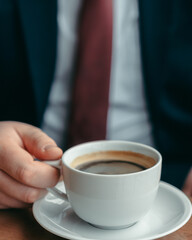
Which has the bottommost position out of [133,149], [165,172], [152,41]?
[165,172]

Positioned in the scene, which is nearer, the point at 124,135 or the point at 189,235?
the point at 189,235

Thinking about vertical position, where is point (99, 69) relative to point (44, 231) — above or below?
above

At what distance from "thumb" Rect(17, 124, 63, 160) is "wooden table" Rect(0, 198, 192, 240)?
0.35 ft

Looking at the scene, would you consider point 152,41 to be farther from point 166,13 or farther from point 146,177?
point 146,177

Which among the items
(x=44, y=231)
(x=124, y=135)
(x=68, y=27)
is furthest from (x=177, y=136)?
(x=44, y=231)

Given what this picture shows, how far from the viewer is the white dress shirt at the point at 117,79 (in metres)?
0.87

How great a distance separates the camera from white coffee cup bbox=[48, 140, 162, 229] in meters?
0.46

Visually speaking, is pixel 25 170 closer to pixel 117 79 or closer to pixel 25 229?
pixel 25 229

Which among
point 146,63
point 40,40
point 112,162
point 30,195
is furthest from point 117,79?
point 30,195

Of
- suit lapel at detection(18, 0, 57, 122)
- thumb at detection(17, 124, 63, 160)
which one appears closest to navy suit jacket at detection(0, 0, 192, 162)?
suit lapel at detection(18, 0, 57, 122)

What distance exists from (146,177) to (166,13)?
0.52m

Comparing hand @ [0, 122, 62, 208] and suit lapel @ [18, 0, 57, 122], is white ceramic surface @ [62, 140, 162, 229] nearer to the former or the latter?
hand @ [0, 122, 62, 208]

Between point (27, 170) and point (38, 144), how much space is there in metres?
0.07

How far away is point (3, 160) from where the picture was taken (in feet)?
1.79
